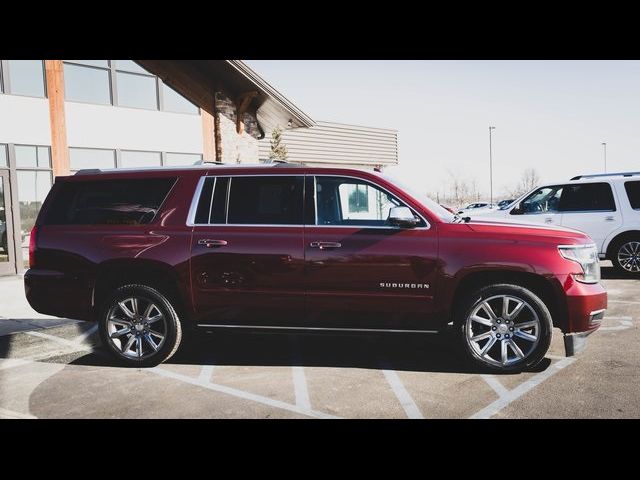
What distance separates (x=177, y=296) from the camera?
5410mm

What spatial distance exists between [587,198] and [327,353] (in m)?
7.11

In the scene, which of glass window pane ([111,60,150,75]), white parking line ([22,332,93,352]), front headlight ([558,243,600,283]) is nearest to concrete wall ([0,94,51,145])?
glass window pane ([111,60,150,75])

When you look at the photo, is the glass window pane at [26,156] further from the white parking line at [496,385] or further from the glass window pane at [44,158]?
the white parking line at [496,385]

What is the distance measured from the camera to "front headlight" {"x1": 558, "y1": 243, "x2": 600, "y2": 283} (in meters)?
Answer: 4.88

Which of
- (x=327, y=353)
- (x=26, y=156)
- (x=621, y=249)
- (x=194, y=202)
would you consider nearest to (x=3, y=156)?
(x=26, y=156)

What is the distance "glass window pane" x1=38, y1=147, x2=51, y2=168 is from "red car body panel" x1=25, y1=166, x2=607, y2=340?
10.2 metres

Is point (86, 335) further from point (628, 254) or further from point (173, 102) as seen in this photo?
point (173, 102)

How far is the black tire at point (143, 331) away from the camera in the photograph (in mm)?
5383

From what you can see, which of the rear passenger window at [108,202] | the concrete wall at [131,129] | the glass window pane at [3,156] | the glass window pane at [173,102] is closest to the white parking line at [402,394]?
the rear passenger window at [108,202]

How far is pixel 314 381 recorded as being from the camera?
192 inches

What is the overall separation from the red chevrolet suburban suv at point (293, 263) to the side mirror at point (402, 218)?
0.01m
